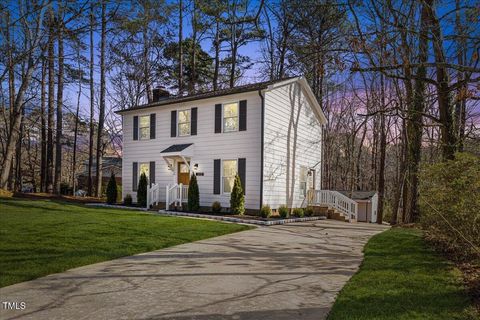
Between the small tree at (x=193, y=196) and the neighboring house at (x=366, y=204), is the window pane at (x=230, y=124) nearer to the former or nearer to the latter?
the small tree at (x=193, y=196)

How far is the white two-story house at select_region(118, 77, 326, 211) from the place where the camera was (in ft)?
46.9

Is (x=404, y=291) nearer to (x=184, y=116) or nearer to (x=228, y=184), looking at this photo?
(x=228, y=184)

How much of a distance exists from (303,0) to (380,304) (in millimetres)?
4666

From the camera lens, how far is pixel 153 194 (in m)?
16.3

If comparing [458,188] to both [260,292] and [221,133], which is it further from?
[221,133]

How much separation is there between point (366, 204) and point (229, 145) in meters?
10.2

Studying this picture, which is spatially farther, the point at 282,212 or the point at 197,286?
the point at 282,212

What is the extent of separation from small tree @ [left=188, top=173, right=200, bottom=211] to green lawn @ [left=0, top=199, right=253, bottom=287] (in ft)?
12.8

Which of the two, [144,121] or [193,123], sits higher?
[144,121]

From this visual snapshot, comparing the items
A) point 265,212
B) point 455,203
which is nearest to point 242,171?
point 265,212

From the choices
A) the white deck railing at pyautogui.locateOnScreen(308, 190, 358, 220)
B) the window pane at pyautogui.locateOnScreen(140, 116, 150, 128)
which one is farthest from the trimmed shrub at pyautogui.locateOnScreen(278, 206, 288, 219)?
the window pane at pyautogui.locateOnScreen(140, 116, 150, 128)

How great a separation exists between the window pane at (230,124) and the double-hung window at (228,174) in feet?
4.55

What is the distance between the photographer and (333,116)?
2889cm

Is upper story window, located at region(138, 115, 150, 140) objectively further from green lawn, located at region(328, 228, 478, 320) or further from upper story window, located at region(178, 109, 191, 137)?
green lawn, located at region(328, 228, 478, 320)
